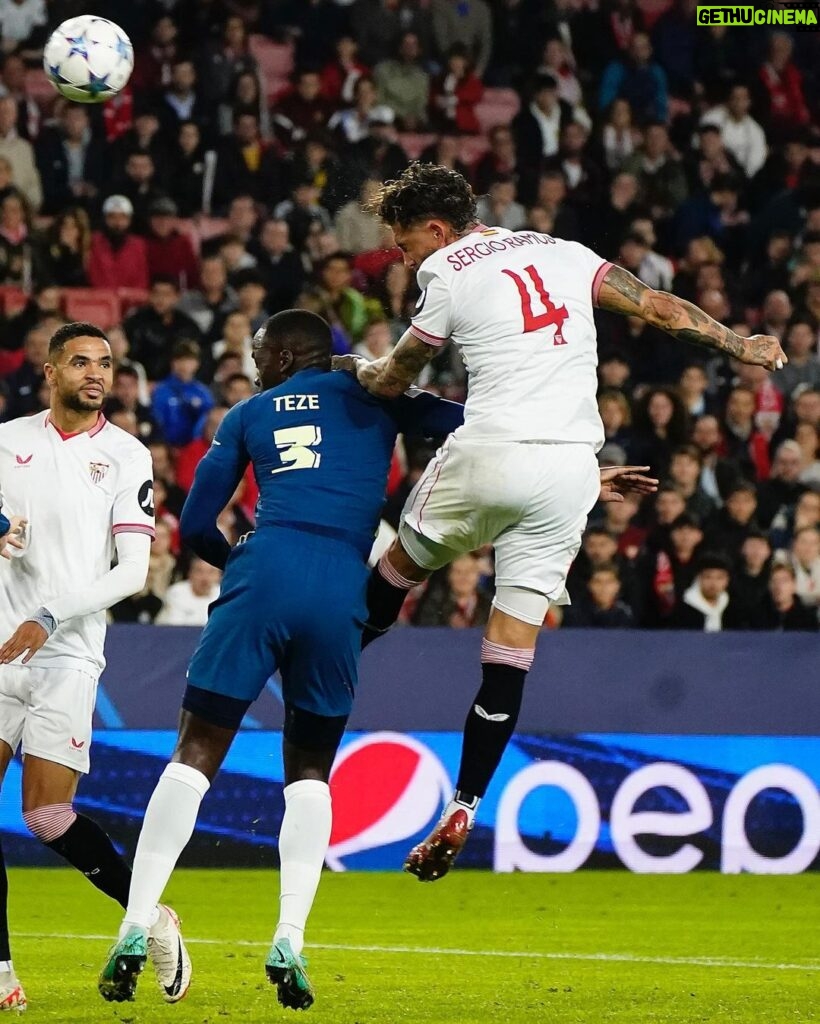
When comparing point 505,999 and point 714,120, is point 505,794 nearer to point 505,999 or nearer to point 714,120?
point 505,999

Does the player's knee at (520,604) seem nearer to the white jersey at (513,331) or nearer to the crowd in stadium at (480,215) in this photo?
the white jersey at (513,331)

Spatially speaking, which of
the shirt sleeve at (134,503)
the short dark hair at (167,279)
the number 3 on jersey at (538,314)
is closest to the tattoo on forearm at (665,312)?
the number 3 on jersey at (538,314)

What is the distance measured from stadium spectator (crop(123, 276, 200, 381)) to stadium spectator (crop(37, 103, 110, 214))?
1684 mm

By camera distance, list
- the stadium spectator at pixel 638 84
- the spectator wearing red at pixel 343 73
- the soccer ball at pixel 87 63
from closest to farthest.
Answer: the soccer ball at pixel 87 63, the spectator wearing red at pixel 343 73, the stadium spectator at pixel 638 84

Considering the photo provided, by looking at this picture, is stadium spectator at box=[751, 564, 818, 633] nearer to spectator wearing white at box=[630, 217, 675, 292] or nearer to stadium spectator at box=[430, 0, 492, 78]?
spectator wearing white at box=[630, 217, 675, 292]

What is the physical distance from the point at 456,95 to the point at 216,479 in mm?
11963

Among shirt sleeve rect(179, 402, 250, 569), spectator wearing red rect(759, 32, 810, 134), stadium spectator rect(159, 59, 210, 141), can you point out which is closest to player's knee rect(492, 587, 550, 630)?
shirt sleeve rect(179, 402, 250, 569)

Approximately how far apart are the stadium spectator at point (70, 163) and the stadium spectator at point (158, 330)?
1684 millimetres

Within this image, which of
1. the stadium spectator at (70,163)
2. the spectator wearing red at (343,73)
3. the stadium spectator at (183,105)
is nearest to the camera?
the stadium spectator at (70,163)

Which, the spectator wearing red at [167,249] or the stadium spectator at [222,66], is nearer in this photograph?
the spectator wearing red at [167,249]

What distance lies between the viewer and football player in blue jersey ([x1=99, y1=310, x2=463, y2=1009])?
6121 mm

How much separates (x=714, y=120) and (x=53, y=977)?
12615 millimetres

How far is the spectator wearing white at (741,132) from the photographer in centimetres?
1791

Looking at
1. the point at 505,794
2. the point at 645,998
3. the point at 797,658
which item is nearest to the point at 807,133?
the point at 797,658
